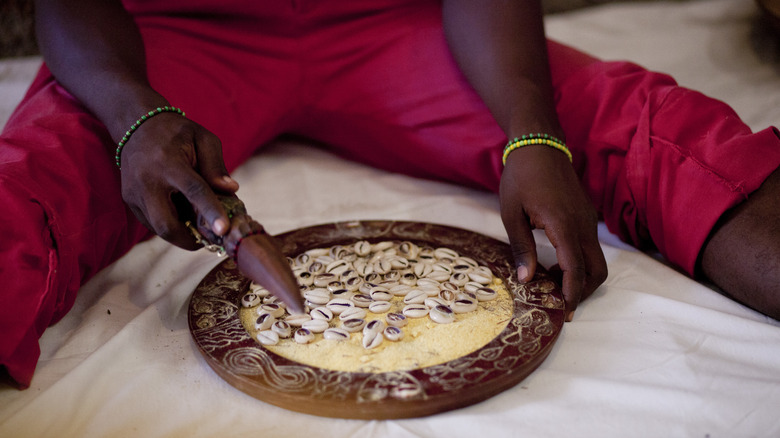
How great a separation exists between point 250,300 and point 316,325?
0.34 feet

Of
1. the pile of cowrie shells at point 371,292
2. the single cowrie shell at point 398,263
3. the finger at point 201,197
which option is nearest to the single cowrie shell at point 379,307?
the pile of cowrie shells at point 371,292

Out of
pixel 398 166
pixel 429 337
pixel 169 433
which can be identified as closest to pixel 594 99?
pixel 398 166

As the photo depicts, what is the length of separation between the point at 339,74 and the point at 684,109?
0.58 meters

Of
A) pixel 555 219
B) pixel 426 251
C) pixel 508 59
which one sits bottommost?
pixel 426 251

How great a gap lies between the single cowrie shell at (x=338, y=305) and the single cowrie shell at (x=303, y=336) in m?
0.05

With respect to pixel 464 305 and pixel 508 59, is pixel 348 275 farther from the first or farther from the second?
pixel 508 59

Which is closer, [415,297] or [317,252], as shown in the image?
[415,297]

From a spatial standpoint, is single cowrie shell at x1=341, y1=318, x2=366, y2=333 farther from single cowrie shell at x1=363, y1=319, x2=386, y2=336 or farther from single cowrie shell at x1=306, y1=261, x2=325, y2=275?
single cowrie shell at x1=306, y1=261, x2=325, y2=275

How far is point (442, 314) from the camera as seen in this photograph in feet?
2.49

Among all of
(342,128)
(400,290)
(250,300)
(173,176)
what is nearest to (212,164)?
(173,176)

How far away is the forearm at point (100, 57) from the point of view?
2.72ft

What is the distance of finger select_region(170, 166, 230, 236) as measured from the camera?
0.67 m

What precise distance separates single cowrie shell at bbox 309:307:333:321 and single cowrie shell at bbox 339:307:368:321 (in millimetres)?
13

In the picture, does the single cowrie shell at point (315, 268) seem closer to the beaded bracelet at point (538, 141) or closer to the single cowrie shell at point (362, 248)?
the single cowrie shell at point (362, 248)
